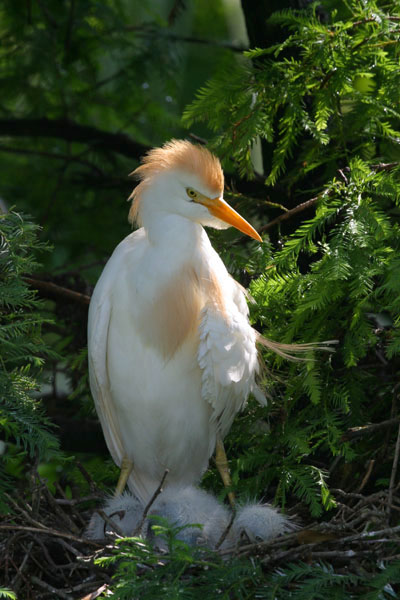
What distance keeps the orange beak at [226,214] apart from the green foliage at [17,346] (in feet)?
1.91

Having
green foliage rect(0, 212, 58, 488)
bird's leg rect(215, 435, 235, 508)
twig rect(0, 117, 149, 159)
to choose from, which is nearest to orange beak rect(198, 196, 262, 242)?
green foliage rect(0, 212, 58, 488)

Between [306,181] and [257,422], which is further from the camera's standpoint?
[306,181]

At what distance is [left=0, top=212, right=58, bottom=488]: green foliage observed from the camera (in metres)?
2.30

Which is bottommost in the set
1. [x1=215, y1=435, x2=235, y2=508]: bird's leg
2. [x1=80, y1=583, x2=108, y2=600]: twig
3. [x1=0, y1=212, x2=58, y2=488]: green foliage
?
[x1=215, y1=435, x2=235, y2=508]: bird's leg

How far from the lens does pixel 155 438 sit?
2.96 meters

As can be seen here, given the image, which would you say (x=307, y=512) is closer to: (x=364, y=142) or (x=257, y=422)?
(x=257, y=422)

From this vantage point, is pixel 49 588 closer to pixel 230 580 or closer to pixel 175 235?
pixel 230 580

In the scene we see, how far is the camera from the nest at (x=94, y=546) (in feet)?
7.01

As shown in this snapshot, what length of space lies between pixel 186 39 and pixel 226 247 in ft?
5.48

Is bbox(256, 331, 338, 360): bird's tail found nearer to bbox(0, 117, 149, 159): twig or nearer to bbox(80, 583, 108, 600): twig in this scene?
bbox(80, 583, 108, 600): twig

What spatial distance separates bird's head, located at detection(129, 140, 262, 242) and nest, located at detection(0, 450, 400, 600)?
0.93 metres

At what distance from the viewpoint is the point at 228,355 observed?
265 centimetres

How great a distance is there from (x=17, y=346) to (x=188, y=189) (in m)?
0.80

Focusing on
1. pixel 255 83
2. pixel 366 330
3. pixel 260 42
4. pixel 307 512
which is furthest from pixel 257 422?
pixel 260 42
